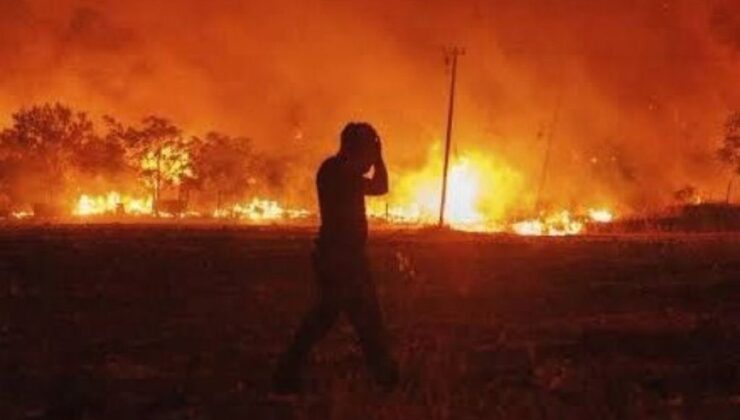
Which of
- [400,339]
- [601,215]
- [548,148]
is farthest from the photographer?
[548,148]

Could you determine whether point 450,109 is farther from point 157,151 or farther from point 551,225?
point 157,151

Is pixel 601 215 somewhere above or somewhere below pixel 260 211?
above

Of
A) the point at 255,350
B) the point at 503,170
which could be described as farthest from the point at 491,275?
the point at 503,170

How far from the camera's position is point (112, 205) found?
74375 millimetres

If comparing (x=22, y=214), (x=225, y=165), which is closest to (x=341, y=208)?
(x=22, y=214)

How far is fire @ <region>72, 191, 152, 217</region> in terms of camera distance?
238 feet

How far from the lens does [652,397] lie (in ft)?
31.5

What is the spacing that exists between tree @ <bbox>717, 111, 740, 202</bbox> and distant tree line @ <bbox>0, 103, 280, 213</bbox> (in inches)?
1138

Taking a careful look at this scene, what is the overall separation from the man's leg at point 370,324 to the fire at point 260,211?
59025 mm

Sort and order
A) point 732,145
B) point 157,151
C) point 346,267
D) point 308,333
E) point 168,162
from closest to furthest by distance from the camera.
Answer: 1. point 346,267
2. point 308,333
3. point 732,145
4. point 157,151
5. point 168,162

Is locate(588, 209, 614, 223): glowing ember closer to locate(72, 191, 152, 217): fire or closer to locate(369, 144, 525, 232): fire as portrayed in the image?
locate(369, 144, 525, 232): fire

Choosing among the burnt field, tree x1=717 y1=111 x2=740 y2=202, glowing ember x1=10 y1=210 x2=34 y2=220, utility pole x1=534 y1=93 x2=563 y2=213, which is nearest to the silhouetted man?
the burnt field

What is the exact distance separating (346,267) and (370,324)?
484 mm

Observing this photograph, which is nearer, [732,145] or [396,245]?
[396,245]
